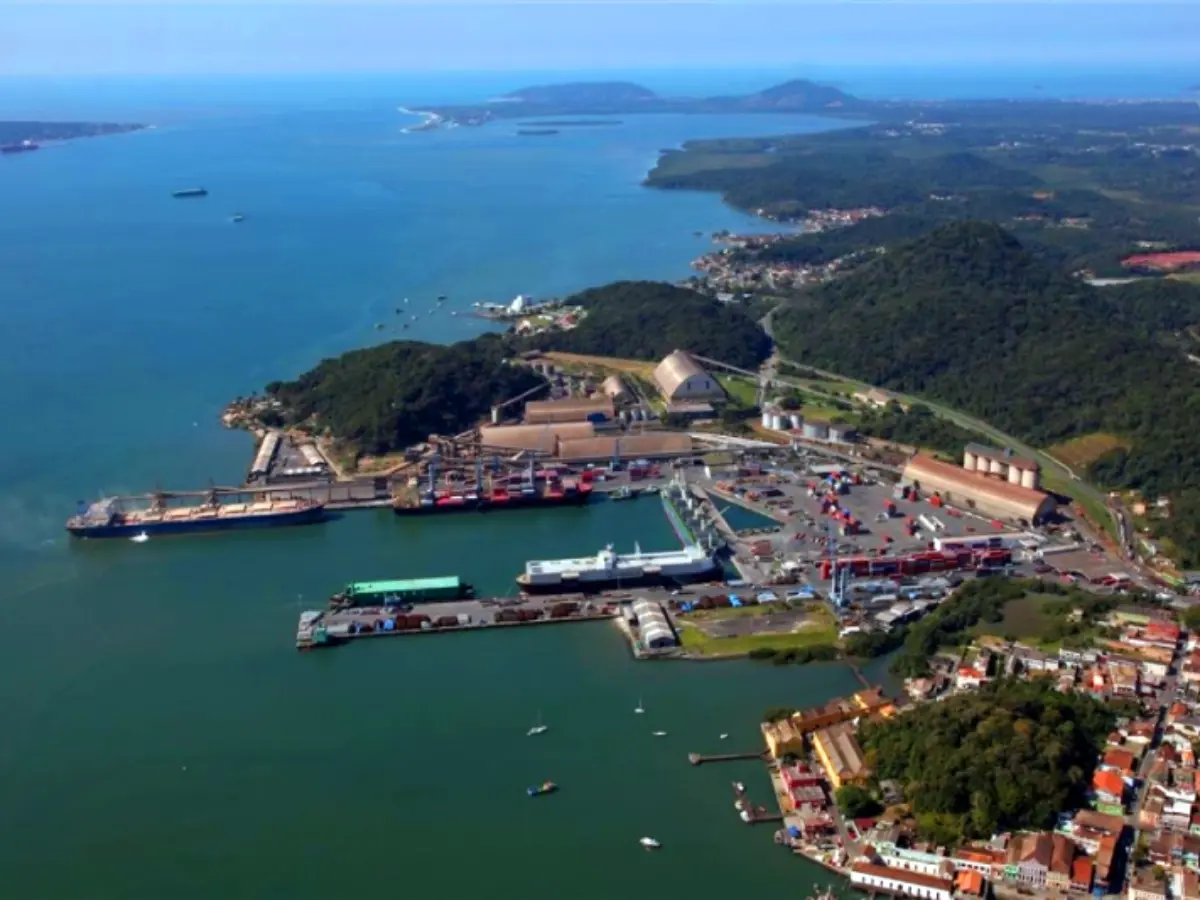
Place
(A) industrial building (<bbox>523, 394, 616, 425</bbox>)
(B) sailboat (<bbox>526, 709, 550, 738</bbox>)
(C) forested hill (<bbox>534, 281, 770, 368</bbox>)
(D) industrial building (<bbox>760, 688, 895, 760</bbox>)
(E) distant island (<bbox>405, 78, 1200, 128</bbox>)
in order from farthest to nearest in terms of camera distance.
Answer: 1. (E) distant island (<bbox>405, 78, 1200, 128</bbox>)
2. (C) forested hill (<bbox>534, 281, 770, 368</bbox>)
3. (A) industrial building (<bbox>523, 394, 616, 425</bbox>)
4. (B) sailboat (<bbox>526, 709, 550, 738</bbox>)
5. (D) industrial building (<bbox>760, 688, 895, 760</bbox>)

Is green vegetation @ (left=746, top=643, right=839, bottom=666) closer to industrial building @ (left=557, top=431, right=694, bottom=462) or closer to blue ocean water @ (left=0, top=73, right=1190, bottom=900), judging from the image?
blue ocean water @ (left=0, top=73, right=1190, bottom=900)

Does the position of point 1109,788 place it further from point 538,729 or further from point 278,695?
point 278,695

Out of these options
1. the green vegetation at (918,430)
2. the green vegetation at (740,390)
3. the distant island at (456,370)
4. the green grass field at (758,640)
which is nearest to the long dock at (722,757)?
the green grass field at (758,640)

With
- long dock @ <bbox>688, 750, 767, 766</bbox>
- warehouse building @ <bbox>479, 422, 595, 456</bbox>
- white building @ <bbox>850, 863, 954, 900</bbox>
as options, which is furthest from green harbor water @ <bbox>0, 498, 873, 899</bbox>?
warehouse building @ <bbox>479, 422, 595, 456</bbox>

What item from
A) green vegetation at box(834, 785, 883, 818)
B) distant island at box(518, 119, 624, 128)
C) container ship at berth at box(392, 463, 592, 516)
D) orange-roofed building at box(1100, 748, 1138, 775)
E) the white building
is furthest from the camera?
distant island at box(518, 119, 624, 128)

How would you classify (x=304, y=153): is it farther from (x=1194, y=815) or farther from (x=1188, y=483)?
(x=1194, y=815)

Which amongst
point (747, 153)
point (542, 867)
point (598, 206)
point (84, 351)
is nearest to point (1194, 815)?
point (542, 867)

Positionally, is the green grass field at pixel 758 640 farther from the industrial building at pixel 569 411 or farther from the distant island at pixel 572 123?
the distant island at pixel 572 123

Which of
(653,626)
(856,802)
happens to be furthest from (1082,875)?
(653,626)
